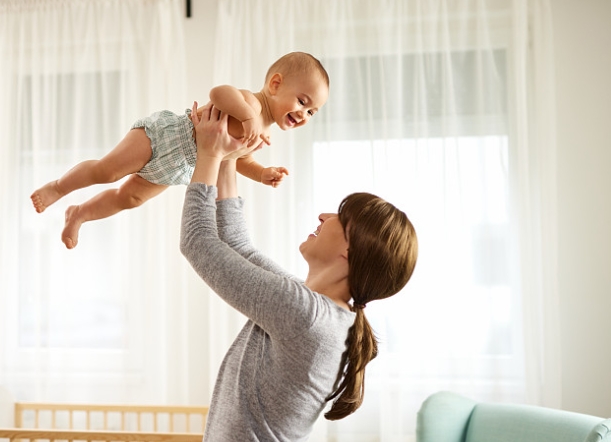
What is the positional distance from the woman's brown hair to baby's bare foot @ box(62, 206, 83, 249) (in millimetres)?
617

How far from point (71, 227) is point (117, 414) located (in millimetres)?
1801

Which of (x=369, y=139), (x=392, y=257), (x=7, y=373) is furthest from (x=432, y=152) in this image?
(x=7, y=373)

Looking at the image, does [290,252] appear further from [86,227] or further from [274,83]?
[274,83]

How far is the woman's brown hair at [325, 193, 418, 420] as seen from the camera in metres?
1.28

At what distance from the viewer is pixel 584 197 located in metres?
2.88

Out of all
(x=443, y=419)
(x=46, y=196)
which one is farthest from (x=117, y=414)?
(x=46, y=196)

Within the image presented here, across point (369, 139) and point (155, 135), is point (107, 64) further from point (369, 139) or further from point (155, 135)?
point (155, 135)

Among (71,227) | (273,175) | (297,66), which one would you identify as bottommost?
(71,227)

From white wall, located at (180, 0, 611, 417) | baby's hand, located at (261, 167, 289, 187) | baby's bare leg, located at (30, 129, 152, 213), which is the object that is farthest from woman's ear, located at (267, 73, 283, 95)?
white wall, located at (180, 0, 611, 417)

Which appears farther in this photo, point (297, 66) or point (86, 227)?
point (86, 227)

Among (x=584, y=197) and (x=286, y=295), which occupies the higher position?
(x=584, y=197)

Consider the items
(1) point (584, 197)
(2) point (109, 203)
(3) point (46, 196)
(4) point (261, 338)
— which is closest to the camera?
(4) point (261, 338)

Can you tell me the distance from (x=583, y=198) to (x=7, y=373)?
2617 millimetres

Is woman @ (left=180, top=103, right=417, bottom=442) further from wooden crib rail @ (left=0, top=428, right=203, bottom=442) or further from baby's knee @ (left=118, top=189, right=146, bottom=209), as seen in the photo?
wooden crib rail @ (left=0, top=428, right=203, bottom=442)
